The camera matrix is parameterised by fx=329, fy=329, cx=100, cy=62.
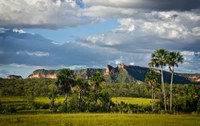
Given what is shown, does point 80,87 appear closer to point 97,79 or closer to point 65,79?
point 65,79

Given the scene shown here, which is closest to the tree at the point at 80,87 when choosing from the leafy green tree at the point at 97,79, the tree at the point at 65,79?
the tree at the point at 65,79

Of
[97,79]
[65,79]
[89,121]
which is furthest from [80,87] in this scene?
[89,121]

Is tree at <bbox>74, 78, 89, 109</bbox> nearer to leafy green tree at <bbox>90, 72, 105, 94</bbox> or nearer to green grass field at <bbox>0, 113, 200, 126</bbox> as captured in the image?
leafy green tree at <bbox>90, 72, 105, 94</bbox>

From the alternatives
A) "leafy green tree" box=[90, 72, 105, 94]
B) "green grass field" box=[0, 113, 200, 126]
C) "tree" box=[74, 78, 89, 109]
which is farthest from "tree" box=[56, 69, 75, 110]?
"green grass field" box=[0, 113, 200, 126]

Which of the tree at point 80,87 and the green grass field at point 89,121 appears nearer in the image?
the green grass field at point 89,121

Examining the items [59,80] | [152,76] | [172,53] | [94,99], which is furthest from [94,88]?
[172,53]

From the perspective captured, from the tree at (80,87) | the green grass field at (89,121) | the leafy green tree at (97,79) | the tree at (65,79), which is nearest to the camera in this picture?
the green grass field at (89,121)

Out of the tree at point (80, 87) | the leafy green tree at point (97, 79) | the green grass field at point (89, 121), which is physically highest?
the leafy green tree at point (97, 79)

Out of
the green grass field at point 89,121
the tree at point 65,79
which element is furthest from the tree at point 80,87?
the green grass field at point 89,121

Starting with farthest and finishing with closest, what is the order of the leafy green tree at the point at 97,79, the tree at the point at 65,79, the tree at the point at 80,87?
the tree at the point at 80,87 < the leafy green tree at the point at 97,79 < the tree at the point at 65,79

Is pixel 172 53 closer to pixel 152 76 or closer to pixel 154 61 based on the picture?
pixel 154 61

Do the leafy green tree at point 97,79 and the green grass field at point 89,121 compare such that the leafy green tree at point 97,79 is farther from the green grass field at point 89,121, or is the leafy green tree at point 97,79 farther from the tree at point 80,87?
the green grass field at point 89,121

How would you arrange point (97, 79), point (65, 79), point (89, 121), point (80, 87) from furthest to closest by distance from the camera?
point (97, 79) → point (80, 87) → point (65, 79) → point (89, 121)

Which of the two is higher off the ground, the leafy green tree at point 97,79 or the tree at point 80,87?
the leafy green tree at point 97,79
